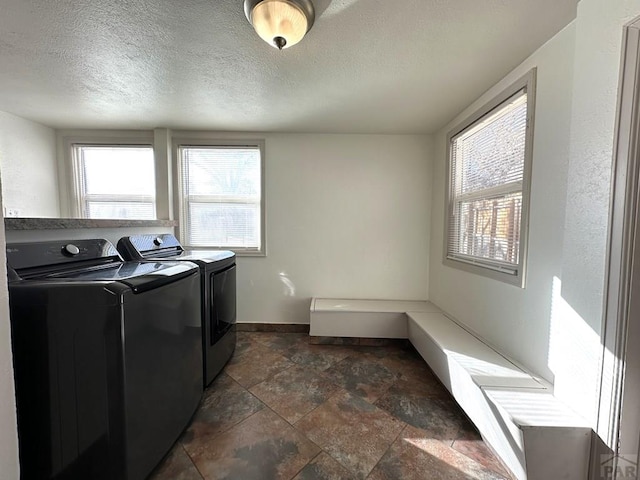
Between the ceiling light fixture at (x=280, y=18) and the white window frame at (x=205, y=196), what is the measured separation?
5.18 ft

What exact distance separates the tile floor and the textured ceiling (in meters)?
2.28

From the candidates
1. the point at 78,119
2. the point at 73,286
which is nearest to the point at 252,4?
the point at 73,286

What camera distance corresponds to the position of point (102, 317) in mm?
942

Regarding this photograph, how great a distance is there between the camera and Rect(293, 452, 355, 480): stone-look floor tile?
1.17 metres

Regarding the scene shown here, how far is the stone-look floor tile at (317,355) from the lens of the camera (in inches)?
85.2

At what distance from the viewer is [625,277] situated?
2.97ft

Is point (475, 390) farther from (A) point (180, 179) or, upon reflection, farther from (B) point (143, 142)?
(B) point (143, 142)

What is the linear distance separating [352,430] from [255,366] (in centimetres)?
101

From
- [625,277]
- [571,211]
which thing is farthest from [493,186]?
[625,277]

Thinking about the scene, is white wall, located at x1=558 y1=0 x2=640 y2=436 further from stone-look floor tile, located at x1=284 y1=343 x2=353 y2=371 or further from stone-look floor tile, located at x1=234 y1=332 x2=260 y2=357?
stone-look floor tile, located at x1=234 y1=332 x2=260 y2=357

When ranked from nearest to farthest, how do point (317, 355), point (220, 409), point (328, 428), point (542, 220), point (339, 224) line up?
point (542, 220) < point (328, 428) < point (220, 409) < point (317, 355) < point (339, 224)

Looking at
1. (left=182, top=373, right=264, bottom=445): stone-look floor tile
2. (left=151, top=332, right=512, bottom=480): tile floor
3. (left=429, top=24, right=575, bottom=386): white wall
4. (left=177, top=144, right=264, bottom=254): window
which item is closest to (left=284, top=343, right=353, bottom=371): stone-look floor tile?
(left=151, top=332, right=512, bottom=480): tile floor

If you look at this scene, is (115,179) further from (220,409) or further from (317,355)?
(317,355)

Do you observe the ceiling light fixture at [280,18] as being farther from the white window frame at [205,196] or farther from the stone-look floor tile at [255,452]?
the stone-look floor tile at [255,452]
